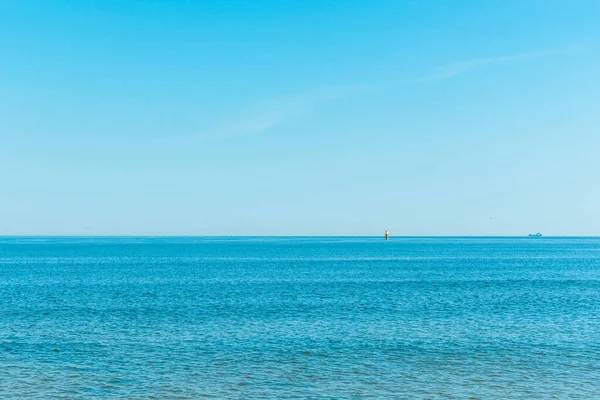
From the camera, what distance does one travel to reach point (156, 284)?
86312 millimetres

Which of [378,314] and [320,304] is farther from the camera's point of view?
[320,304]

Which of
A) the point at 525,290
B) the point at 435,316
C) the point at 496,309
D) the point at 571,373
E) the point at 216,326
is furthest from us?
the point at 525,290

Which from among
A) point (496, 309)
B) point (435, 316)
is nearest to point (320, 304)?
point (435, 316)

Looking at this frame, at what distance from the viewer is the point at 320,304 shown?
61000 mm

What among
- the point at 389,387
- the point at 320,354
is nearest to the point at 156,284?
the point at 320,354

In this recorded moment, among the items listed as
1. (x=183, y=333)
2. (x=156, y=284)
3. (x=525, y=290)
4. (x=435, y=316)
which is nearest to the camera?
(x=183, y=333)

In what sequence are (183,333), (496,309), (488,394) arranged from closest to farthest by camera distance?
(488,394)
(183,333)
(496,309)

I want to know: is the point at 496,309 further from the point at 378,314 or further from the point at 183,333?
the point at 183,333

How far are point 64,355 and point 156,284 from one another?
5064cm

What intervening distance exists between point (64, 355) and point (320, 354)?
15.8 metres

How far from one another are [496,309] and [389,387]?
32.2 meters

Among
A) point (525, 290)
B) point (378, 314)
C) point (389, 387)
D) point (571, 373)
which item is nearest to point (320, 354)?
point (389, 387)

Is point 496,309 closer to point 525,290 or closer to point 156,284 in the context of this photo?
point 525,290

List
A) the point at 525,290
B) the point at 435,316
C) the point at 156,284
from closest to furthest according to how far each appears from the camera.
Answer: the point at 435,316 < the point at 525,290 < the point at 156,284
